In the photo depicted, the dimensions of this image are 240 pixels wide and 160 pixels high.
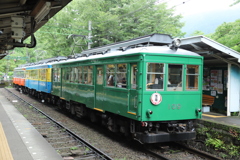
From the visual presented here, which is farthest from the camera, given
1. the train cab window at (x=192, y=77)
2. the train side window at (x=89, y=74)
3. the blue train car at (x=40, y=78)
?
the blue train car at (x=40, y=78)

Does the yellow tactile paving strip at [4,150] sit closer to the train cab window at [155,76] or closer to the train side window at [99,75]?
the train side window at [99,75]

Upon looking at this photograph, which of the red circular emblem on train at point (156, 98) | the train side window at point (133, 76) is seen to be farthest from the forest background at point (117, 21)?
the red circular emblem on train at point (156, 98)

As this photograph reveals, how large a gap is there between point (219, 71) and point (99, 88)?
197 inches

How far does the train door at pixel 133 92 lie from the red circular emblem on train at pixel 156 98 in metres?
0.42

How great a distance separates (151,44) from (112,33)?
1575 centimetres

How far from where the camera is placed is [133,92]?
680 centimetres

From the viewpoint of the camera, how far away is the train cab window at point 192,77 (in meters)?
7.15

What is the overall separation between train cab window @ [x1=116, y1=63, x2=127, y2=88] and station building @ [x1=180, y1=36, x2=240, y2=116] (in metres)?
2.75

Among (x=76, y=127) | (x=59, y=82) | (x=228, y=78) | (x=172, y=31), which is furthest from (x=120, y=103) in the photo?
(x=172, y=31)

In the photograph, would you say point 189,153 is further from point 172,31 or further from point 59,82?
point 172,31

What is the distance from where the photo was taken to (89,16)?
2414 centimetres

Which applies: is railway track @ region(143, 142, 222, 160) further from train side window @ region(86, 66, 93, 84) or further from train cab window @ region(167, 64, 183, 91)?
train side window @ region(86, 66, 93, 84)

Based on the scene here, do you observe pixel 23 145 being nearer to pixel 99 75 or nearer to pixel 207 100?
pixel 99 75

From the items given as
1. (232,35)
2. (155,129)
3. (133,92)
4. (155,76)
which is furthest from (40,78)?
(155,76)
